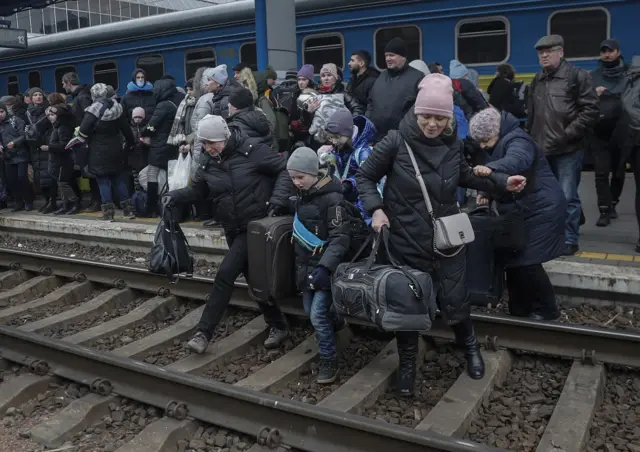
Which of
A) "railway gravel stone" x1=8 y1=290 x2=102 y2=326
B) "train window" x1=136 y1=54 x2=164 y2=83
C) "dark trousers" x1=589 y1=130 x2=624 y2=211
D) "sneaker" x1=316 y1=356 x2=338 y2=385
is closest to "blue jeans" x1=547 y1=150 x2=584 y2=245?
"dark trousers" x1=589 y1=130 x2=624 y2=211

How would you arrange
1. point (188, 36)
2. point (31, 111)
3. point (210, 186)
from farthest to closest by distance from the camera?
point (188, 36) < point (31, 111) < point (210, 186)

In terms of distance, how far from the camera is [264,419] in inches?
171

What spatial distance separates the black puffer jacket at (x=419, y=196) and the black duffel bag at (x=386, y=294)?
4.8 inches

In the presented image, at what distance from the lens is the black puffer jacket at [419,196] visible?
4469 mm

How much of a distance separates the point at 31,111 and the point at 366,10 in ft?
18.0

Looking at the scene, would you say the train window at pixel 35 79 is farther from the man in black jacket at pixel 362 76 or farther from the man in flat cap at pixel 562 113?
the man in flat cap at pixel 562 113

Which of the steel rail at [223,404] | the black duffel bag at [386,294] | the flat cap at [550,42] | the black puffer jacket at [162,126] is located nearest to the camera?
the steel rail at [223,404]

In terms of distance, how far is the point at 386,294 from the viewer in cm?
429

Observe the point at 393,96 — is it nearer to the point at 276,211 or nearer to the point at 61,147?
the point at 276,211

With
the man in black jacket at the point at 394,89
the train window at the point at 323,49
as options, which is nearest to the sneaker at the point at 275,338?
the man in black jacket at the point at 394,89

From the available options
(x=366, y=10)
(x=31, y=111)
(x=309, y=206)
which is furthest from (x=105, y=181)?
(x=309, y=206)

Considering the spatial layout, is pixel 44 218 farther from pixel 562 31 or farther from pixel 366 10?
pixel 562 31

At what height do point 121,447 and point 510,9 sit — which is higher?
point 510,9

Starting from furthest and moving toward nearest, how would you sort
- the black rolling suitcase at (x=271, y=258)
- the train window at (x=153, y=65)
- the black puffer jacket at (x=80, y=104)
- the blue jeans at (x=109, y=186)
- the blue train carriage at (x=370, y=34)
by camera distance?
the train window at (x=153, y=65)
the black puffer jacket at (x=80, y=104)
the blue jeans at (x=109, y=186)
the blue train carriage at (x=370, y=34)
the black rolling suitcase at (x=271, y=258)
